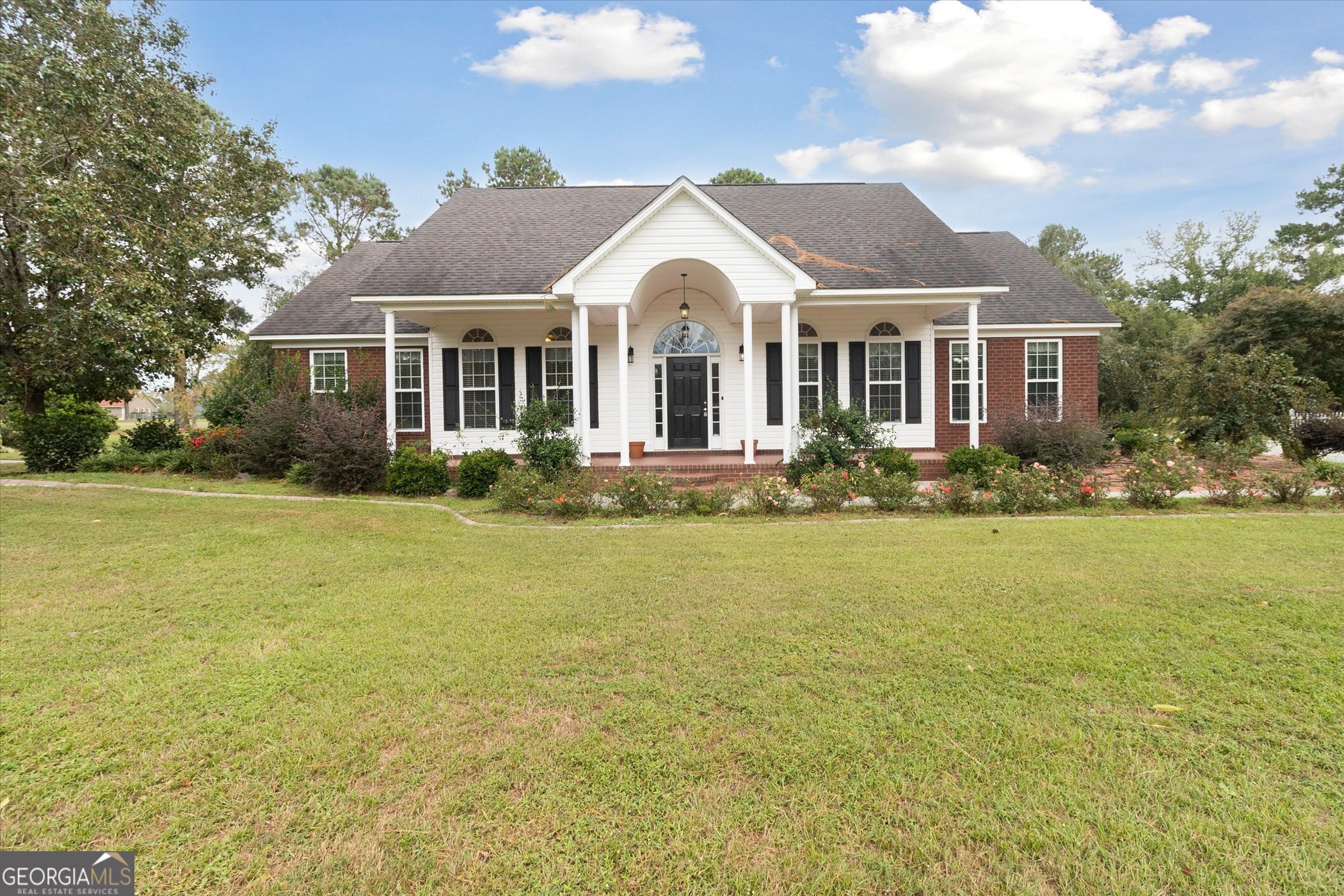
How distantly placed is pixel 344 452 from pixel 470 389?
364 centimetres

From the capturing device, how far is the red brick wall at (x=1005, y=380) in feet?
49.1

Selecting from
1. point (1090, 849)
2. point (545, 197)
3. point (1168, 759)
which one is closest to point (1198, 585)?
point (1168, 759)

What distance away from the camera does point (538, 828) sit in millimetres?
2248

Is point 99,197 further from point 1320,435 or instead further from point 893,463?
point 1320,435

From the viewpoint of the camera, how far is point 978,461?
11.6m

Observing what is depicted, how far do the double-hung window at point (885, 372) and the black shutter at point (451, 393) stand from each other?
388 inches

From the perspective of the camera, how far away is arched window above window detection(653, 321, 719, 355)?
46.9 feet

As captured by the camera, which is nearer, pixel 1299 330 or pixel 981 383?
pixel 981 383

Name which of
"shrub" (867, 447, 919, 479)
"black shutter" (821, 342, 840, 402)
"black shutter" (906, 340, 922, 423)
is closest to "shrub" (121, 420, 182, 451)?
"black shutter" (821, 342, 840, 402)

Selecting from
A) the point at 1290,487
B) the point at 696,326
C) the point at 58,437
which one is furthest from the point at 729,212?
the point at 58,437

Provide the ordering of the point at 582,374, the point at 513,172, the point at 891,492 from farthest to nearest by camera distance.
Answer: the point at 513,172, the point at 582,374, the point at 891,492

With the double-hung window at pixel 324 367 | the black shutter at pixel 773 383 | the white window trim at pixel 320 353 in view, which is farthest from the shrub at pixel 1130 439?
the double-hung window at pixel 324 367

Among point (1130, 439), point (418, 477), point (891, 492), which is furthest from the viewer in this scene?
point (1130, 439)

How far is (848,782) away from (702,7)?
15729 millimetres
